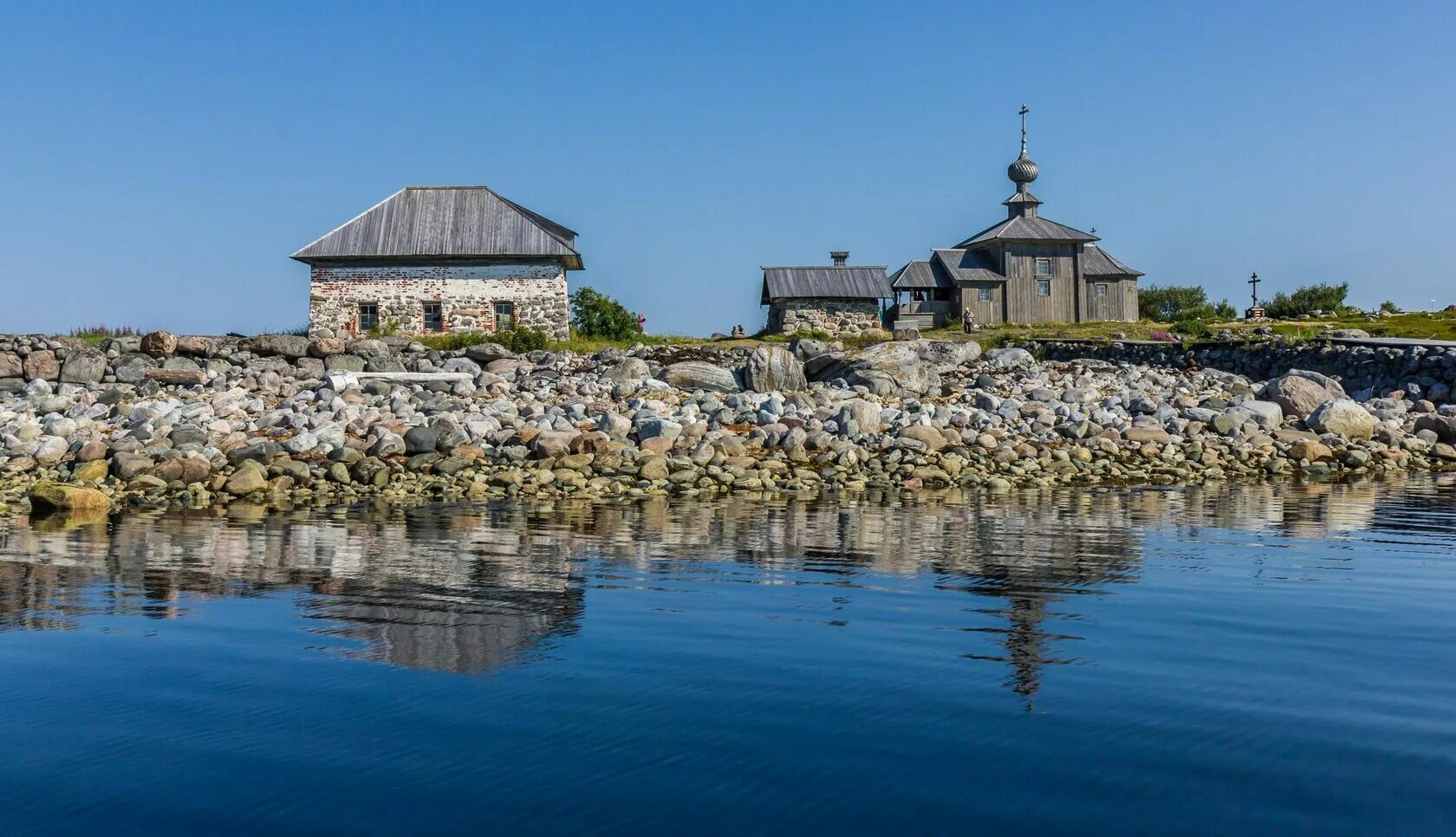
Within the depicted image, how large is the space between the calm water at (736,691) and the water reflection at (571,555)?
6 centimetres

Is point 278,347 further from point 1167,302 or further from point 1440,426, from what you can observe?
point 1167,302

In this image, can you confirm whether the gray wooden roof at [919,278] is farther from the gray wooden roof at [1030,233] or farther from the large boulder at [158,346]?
the large boulder at [158,346]

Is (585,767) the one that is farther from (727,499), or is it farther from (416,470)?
(416,470)

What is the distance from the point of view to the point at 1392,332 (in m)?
35.0

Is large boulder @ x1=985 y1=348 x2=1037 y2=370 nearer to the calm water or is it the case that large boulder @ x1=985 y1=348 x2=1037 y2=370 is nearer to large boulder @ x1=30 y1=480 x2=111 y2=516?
the calm water

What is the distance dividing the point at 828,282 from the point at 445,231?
594 inches

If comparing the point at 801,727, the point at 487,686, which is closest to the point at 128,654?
the point at 487,686

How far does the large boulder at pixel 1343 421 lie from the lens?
21.8 m

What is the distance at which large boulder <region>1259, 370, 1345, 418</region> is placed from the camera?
76.0ft

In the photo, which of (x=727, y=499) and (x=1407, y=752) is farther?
(x=727, y=499)

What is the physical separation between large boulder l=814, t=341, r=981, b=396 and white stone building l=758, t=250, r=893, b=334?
1367 cm

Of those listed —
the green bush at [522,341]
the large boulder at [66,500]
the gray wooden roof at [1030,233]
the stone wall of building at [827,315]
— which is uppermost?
the gray wooden roof at [1030,233]

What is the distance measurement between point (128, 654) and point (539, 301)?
29201 millimetres

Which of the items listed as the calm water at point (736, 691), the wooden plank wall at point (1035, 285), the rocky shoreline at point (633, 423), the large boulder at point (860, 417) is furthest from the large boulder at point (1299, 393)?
the wooden plank wall at point (1035, 285)
